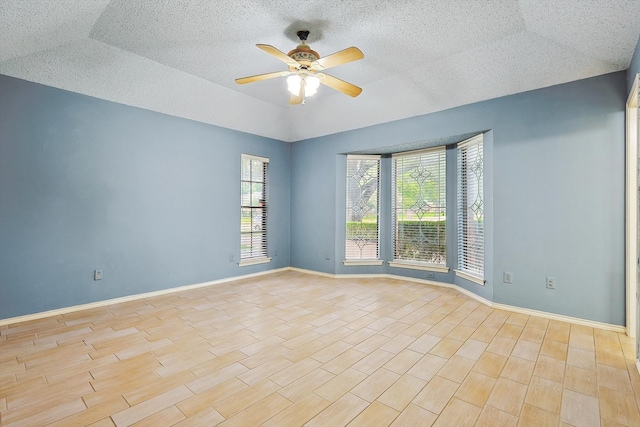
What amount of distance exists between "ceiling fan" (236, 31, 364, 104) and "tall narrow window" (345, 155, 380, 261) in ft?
7.85

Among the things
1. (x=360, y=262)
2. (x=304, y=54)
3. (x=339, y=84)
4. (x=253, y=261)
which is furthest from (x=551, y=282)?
(x=253, y=261)

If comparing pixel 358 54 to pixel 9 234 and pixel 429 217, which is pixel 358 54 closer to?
pixel 429 217

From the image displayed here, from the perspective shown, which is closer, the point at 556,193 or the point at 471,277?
the point at 556,193

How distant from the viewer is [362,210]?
221 inches

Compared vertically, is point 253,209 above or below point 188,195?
below

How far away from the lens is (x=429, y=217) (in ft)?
16.8

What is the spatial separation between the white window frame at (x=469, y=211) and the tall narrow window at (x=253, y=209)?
11.2 feet

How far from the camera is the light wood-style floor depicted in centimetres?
181

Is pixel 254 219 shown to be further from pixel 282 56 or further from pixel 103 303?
pixel 282 56

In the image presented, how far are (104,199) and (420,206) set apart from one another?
4.68 m

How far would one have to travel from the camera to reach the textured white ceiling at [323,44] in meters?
2.59

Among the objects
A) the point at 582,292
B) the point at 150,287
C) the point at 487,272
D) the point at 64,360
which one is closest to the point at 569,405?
the point at 582,292

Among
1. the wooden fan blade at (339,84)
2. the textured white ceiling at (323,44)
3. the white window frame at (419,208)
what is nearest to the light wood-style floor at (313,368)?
the white window frame at (419,208)

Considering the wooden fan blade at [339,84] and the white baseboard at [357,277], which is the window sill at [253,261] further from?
the wooden fan blade at [339,84]
